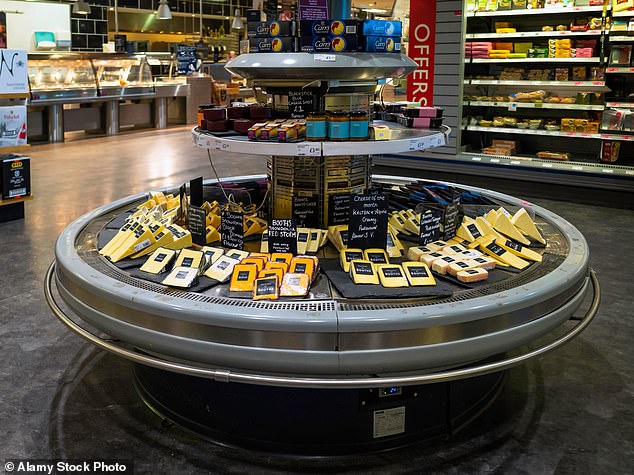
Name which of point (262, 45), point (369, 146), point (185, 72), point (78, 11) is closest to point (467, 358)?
point (369, 146)

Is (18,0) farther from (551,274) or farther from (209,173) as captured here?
(551,274)

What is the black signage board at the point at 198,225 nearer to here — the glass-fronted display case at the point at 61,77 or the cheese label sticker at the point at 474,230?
the cheese label sticker at the point at 474,230

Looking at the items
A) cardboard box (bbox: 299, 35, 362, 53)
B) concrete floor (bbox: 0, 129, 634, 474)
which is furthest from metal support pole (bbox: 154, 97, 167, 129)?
cardboard box (bbox: 299, 35, 362, 53)

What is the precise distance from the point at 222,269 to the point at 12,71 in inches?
163

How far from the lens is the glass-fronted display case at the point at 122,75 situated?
11664 mm

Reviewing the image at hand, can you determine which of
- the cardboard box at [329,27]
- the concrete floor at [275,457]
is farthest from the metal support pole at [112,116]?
the cardboard box at [329,27]

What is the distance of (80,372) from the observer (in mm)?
3264

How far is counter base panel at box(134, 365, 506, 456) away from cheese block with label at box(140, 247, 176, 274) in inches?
17.0

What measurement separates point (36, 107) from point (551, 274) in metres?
9.98

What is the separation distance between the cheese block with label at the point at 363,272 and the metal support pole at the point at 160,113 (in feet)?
37.6

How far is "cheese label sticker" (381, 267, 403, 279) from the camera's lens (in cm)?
262

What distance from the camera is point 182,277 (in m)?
2.59

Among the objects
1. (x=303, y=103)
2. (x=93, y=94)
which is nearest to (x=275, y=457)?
(x=303, y=103)

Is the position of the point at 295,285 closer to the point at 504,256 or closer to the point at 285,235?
the point at 285,235
